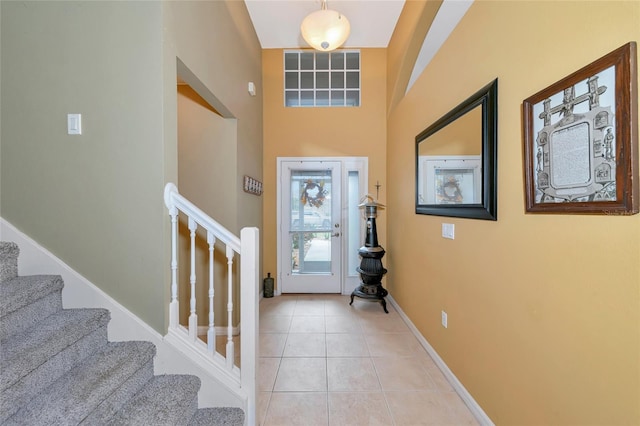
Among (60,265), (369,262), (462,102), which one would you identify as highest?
(462,102)

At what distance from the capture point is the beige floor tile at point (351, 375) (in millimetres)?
1842

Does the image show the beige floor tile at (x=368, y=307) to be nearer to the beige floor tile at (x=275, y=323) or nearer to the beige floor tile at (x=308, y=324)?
the beige floor tile at (x=308, y=324)

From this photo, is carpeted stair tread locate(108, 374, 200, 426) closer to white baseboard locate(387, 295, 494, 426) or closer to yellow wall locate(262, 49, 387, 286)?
white baseboard locate(387, 295, 494, 426)

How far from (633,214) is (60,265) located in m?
2.47

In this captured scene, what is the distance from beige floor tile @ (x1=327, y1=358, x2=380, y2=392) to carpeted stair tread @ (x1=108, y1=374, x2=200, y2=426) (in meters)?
0.95

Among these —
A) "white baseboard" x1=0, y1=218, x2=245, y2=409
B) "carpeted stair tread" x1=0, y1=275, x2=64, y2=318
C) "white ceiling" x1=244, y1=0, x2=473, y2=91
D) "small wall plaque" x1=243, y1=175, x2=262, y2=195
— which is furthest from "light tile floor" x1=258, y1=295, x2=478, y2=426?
"white ceiling" x1=244, y1=0, x2=473, y2=91

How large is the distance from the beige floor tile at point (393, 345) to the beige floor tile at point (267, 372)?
841 mm

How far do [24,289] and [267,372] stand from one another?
154 centimetres

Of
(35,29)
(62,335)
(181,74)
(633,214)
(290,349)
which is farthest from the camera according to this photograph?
(290,349)

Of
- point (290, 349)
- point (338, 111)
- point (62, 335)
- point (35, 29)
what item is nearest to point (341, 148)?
point (338, 111)

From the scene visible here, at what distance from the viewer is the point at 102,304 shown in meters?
1.40

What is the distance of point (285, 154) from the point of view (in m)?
3.73

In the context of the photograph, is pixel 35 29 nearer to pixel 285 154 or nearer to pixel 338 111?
pixel 285 154

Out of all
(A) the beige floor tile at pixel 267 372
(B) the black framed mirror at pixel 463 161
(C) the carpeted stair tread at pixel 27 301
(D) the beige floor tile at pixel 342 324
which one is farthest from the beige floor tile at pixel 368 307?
(C) the carpeted stair tread at pixel 27 301
